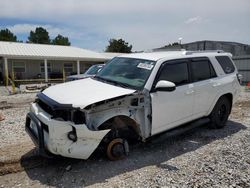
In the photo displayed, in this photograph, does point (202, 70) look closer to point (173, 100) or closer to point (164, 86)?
point (173, 100)

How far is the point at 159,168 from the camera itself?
3.80 metres

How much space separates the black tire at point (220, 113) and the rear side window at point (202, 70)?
0.79 m

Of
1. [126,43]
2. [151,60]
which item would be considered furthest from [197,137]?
[126,43]

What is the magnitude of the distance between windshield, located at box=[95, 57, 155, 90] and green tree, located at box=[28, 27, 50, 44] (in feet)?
197

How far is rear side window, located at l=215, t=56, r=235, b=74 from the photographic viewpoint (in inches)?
227

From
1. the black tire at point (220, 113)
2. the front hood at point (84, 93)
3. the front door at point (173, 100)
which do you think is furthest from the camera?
the black tire at point (220, 113)

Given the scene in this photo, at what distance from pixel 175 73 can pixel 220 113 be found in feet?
7.07

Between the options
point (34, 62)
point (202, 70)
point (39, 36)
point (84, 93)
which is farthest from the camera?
point (39, 36)

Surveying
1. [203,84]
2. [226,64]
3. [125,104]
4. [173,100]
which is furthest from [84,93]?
[226,64]

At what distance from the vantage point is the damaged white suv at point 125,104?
3355 mm

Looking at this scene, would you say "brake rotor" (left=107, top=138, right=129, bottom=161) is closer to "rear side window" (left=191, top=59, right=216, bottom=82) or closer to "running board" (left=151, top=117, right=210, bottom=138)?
"running board" (left=151, top=117, right=210, bottom=138)

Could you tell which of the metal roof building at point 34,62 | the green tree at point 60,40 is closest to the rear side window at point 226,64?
the metal roof building at point 34,62

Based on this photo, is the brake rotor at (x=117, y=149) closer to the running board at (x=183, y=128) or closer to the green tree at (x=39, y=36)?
the running board at (x=183, y=128)

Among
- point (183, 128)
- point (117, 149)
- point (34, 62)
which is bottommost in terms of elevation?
point (117, 149)
